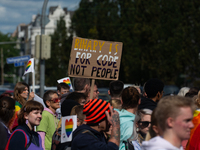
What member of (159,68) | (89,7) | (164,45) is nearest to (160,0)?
(164,45)

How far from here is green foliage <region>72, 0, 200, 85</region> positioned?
2511cm

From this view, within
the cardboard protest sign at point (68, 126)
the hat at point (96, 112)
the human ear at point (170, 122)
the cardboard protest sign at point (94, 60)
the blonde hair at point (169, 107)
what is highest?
the cardboard protest sign at point (94, 60)

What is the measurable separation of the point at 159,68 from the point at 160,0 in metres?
5.19

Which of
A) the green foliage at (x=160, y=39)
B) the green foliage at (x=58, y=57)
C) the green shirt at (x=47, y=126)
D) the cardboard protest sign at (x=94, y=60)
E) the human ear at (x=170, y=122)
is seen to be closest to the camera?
the human ear at (x=170, y=122)

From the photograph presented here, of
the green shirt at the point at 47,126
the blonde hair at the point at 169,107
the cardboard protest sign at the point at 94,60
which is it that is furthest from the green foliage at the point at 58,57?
the blonde hair at the point at 169,107

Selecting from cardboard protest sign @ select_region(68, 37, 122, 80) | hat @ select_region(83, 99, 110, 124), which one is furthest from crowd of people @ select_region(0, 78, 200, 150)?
cardboard protest sign @ select_region(68, 37, 122, 80)

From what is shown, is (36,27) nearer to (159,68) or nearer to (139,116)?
(159,68)

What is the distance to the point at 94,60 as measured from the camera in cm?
666

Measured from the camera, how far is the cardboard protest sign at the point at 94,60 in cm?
656

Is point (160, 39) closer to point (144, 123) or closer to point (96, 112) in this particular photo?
point (144, 123)

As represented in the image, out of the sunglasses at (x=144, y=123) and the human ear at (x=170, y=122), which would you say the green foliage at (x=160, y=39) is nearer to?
the sunglasses at (x=144, y=123)

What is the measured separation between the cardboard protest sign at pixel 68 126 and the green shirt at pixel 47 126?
168 centimetres

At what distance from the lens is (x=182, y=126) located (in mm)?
2309

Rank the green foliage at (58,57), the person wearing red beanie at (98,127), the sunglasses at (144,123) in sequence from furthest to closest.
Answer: the green foliage at (58,57) → the sunglasses at (144,123) → the person wearing red beanie at (98,127)
